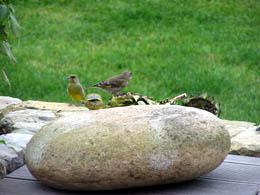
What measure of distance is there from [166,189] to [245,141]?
4.96 ft

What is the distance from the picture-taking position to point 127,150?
2.79 metres

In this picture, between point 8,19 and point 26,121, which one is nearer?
point 8,19

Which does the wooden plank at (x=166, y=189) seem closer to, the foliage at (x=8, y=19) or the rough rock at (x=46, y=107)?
the foliage at (x=8, y=19)

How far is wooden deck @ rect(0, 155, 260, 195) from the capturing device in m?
2.90

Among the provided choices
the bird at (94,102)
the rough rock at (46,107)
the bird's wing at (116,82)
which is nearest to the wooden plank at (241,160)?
the bird at (94,102)

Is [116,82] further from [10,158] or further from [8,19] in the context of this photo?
[8,19]

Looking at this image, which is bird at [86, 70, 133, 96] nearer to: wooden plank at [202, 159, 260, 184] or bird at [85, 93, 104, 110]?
bird at [85, 93, 104, 110]

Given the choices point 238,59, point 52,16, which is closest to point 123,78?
point 238,59

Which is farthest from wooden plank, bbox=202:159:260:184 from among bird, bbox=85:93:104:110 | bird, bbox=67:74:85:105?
bird, bbox=67:74:85:105

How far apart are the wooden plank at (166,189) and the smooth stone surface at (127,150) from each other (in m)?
0.07

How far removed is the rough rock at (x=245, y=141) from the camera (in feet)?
13.3

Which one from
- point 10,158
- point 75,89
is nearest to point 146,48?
point 75,89

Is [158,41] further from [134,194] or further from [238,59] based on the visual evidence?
[134,194]

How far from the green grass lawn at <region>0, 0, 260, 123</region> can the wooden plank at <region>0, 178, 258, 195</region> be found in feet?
11.8
